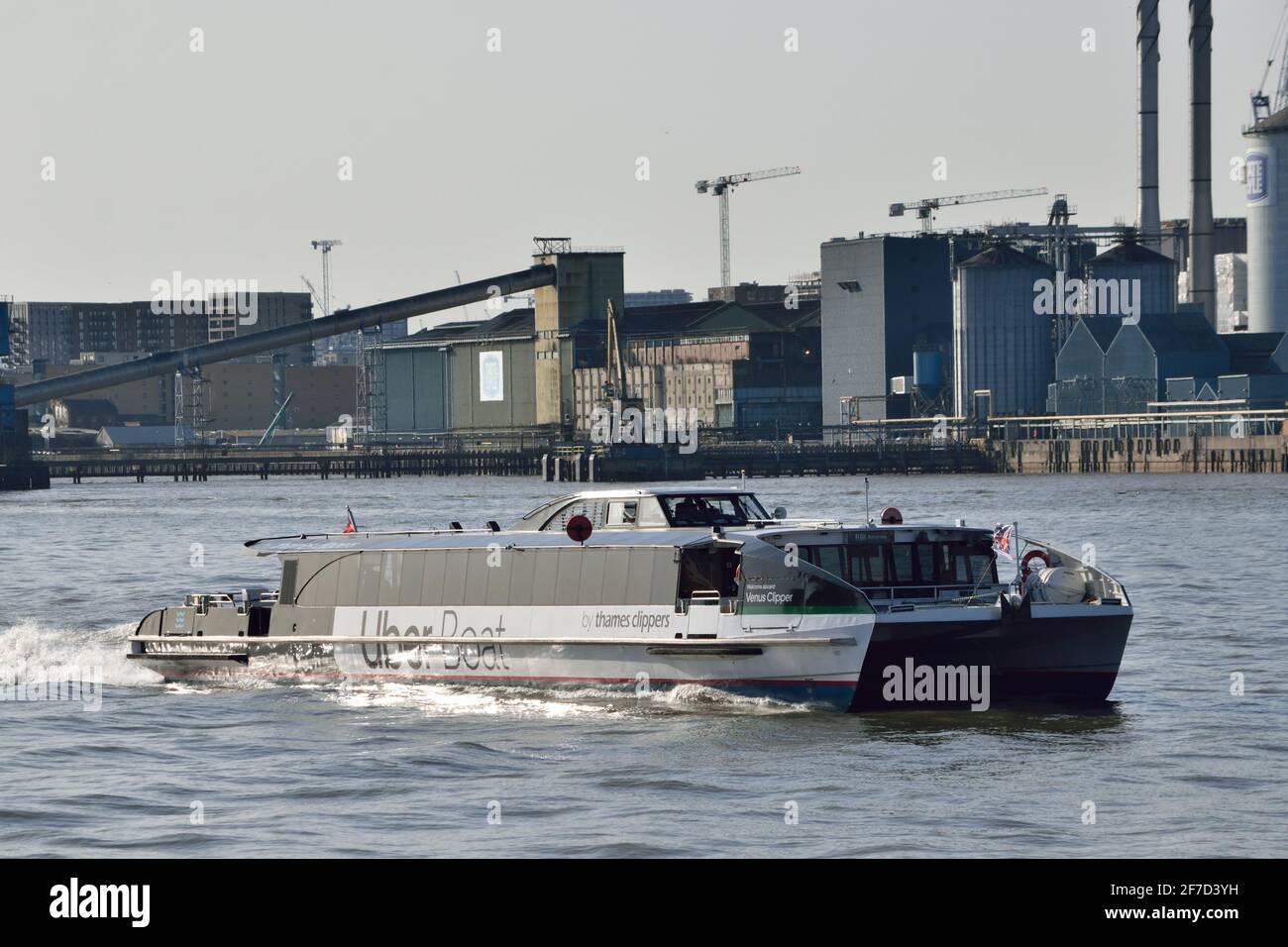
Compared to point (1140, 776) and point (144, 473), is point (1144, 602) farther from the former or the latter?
point (144, 473)

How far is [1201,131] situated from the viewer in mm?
179750

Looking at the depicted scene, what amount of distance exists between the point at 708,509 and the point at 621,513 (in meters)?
1.35

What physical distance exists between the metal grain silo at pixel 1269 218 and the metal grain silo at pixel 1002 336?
82.0ft

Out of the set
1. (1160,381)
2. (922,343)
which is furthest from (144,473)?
(1160,381)

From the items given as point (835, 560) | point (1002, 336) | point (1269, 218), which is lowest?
point (835, 560)

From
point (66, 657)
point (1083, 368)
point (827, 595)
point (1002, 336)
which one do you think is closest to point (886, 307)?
point (1002, 336)

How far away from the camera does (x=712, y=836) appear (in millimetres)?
20078

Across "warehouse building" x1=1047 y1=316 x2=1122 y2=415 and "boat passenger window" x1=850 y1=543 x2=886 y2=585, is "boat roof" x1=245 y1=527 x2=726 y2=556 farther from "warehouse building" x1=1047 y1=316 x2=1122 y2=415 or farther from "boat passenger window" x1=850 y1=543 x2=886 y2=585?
"warehouse building" x1=1047 y1=316 x2=1122 y2=415

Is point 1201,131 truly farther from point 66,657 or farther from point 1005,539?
point 1005,539

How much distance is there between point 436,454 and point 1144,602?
151 m

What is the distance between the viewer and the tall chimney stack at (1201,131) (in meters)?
179
